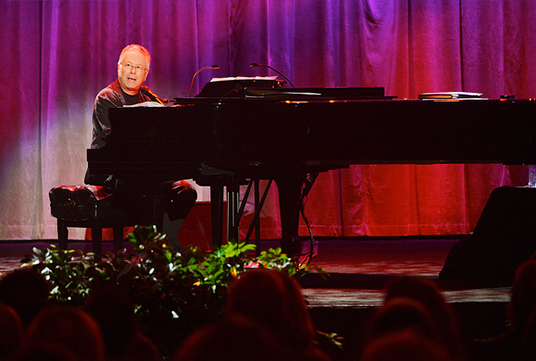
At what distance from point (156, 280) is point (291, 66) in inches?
153

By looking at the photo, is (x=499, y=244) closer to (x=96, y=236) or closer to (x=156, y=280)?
(x=156, y=280)

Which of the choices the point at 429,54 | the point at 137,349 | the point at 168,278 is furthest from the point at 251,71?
the point at 137,349

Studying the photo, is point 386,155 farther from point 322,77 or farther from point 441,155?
point 322,77

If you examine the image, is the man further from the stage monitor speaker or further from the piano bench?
the stage monitor speaker

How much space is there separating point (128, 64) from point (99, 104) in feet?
1.00

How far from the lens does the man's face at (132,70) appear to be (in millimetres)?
3297

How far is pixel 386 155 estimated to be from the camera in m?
2.38

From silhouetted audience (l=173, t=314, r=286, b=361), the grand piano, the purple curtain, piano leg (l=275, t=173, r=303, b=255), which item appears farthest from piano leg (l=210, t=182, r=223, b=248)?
the purple curtain

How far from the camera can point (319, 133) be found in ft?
7.82

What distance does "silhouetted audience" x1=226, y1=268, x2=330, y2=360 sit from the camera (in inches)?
29.4

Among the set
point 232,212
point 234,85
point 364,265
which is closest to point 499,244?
point 364,265

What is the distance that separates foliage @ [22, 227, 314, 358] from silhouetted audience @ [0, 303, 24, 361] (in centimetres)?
50

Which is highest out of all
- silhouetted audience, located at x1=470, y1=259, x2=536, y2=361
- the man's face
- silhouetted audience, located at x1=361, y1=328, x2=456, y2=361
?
the man's face

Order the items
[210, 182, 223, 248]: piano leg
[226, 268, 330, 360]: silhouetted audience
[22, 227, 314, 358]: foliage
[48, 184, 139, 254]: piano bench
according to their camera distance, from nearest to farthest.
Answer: [226, 268, 330, 360]: silhouetted audience < [22, 227, 314, 358]: foliage < [210, 182, 223, 248]: piano leg < [48, 184, 139, 254]: piano bench
